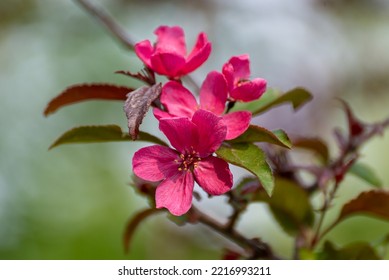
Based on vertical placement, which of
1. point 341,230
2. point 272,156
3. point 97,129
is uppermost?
point 341,230

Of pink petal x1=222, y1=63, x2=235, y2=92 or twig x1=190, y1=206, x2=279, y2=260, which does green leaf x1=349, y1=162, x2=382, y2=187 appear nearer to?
twig x1=190, y1=206, x2=279, y2=260

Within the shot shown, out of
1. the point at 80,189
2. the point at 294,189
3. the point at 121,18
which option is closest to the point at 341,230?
the point at 80,189

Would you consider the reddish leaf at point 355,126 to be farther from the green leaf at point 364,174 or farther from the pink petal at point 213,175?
the pink petal at point 213,175

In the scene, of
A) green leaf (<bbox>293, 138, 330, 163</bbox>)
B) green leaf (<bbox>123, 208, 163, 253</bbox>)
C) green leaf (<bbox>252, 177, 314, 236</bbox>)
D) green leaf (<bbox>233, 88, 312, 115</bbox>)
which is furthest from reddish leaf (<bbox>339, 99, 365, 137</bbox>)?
green leaf (<bbox>123, 208, 163, 253</bbox>)

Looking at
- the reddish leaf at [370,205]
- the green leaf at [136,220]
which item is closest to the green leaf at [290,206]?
the reddish leaf at [370,205]

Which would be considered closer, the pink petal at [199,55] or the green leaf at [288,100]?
the pink petal at [199,55]

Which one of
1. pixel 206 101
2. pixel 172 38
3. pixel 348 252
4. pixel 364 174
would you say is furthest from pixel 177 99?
pixel 364 174

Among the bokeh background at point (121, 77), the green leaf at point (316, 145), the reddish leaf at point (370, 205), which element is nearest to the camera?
the reddish leaf at point (370, 205)

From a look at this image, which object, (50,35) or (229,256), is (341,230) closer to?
(229,256)
